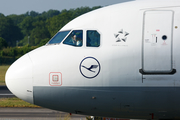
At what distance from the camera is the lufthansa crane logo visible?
8.92 m

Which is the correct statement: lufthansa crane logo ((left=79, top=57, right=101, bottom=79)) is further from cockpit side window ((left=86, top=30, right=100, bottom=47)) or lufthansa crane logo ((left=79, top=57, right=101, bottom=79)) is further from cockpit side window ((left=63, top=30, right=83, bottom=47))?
cockpit side window ((left=63, top=30, right=83, bottom=47))

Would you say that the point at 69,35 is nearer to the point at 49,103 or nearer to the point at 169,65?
the point at 49,103

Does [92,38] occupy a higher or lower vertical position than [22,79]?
higher

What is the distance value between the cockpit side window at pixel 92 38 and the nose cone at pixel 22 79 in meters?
1.96

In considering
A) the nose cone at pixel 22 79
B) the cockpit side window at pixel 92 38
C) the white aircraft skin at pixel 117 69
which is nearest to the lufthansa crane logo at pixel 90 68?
the white aircraft skin at pixel 117 69

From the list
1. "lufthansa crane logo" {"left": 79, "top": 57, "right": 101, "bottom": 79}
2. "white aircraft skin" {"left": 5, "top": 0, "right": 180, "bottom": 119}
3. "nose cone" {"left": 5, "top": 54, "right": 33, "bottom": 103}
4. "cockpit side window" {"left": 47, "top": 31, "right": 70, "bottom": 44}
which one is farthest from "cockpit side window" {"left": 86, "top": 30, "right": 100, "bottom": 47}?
"nose cone" {"left": 5, "top": 54, "right": 33, "bottom": 103}

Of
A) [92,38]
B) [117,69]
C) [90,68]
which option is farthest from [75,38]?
[117,69]

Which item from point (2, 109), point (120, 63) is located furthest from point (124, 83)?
point (2, 109)

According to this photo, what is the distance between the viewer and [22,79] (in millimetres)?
9109

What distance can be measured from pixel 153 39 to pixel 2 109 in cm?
1431

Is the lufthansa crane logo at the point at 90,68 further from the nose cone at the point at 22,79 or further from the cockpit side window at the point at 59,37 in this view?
the nose cone at the point at 22,79

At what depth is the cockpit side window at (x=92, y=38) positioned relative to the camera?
30.0ft

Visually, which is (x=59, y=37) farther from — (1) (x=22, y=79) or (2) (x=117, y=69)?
(2) (x=117, y=69)

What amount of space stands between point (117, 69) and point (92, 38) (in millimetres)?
1285
